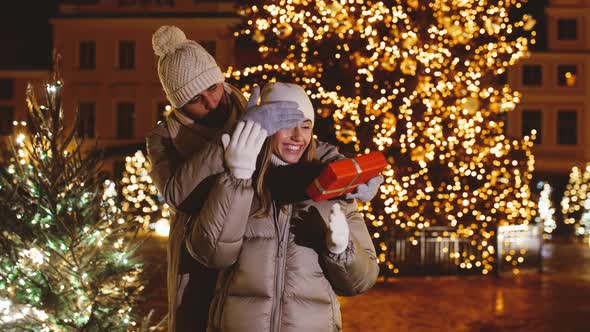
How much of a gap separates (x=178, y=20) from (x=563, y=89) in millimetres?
18115

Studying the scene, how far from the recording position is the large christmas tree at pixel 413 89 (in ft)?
39.4

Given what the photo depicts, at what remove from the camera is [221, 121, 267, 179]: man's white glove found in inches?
102

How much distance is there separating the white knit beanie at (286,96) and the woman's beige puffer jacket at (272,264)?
0.40 metres

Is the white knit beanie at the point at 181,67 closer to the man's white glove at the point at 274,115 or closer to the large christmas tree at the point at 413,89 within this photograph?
the man's white glove at the point at 274,115

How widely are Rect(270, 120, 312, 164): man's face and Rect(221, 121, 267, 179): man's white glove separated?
0.22m

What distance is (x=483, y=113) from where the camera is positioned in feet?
41.2

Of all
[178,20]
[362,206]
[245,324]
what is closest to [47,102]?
[245,324]

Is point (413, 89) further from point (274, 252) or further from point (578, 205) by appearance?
point (578, 205)

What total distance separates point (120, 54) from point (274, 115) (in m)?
31.8

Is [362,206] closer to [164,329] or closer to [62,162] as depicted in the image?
[164,329]

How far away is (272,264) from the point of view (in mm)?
2717

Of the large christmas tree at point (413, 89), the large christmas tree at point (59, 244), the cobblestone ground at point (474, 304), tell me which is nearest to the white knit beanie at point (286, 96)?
the large christmas tree at point (59, 244)

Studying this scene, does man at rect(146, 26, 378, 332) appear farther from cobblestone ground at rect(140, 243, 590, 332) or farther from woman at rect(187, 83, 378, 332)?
cobblestone ground at rect(140, 243, 590, 332)

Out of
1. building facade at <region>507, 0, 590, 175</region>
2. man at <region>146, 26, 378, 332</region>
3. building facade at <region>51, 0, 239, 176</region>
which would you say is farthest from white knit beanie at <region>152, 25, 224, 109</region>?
building facade at <region>507, 0, 590, 175</region>
